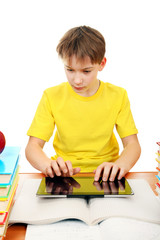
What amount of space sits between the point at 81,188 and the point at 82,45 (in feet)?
1.73

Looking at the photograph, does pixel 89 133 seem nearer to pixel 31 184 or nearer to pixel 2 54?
pixel 31 184

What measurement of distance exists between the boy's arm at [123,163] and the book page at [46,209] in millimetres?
143

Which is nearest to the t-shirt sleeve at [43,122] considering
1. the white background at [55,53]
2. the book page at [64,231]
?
the book page at [64,231]

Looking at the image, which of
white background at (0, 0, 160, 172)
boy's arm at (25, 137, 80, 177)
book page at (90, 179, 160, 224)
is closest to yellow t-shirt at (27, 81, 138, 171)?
boy's arm at (25, 137, 80, 177)

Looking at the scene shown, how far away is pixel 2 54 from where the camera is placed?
7.16 ft

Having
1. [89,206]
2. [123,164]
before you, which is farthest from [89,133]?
[89,206]

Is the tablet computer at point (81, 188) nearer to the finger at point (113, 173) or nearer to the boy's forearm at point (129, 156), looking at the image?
the finger at point (113, 173)

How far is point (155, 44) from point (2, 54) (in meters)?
1.07

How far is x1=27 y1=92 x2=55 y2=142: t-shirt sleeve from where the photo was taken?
1.27 metres

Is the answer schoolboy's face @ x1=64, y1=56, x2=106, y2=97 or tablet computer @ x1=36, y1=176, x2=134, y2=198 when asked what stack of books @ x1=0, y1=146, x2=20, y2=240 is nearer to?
tablet computer @ x1=36, y1=176, x2=134, y2=198

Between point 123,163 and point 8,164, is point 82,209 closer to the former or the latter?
point 8,164

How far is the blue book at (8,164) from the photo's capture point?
697mm

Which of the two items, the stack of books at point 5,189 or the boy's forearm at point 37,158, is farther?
the boy's forearm at point 37,158

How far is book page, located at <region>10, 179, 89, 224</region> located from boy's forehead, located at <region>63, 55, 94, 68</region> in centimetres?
48
